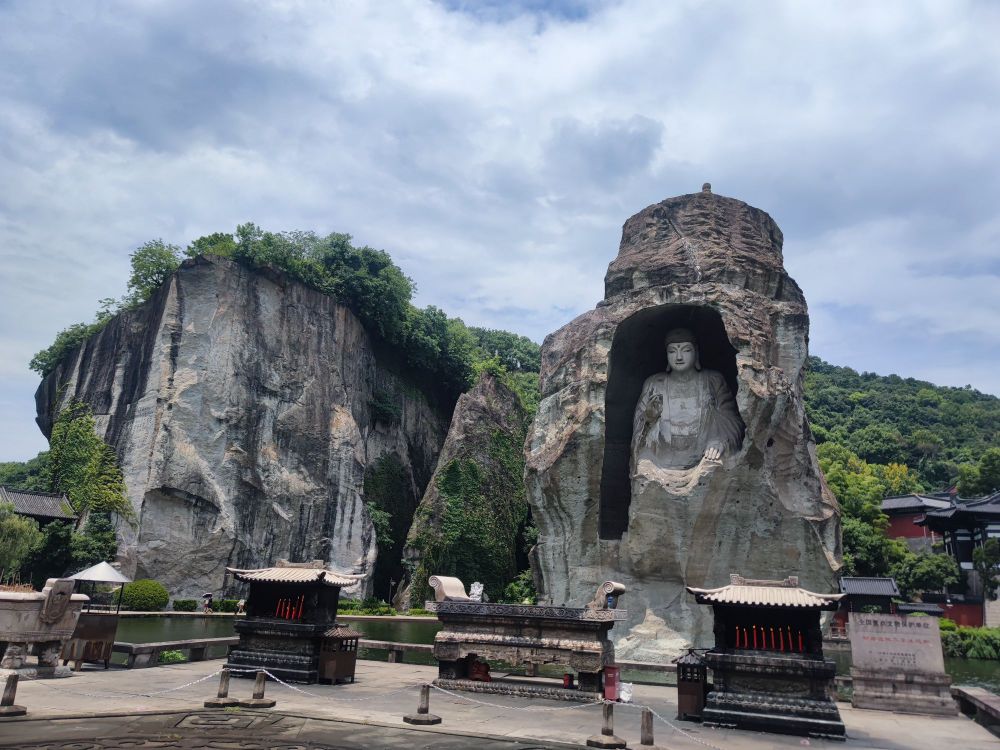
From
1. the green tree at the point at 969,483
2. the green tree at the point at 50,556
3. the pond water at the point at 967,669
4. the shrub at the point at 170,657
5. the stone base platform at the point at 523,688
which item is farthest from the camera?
the green tree at the point at 969,483

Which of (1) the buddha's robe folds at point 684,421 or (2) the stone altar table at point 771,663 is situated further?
(1) the buddha's robe folds at point 684,421

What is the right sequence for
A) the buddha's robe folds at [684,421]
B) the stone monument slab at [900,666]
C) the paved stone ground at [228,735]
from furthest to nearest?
the buddha's robe folds at [684,421], the stone monument slab at [900,666], the paved stone ground at [228,735]

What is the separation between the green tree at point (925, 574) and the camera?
35.9m

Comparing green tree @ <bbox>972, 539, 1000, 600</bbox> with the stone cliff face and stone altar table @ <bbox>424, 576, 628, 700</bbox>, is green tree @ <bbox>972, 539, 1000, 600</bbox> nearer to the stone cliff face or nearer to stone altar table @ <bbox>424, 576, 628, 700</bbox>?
the stone cliff face

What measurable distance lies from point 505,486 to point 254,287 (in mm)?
16299

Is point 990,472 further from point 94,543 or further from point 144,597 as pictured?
point 94,543

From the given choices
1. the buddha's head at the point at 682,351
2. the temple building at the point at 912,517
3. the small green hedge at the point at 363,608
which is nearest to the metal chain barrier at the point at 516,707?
the buddha's head at the point at 682,351

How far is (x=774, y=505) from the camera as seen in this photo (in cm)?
1692

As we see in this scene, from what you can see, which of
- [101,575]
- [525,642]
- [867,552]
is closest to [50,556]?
[101,575]

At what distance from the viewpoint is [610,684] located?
12281 mm

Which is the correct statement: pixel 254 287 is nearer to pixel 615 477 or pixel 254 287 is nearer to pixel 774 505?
pixel 615 477

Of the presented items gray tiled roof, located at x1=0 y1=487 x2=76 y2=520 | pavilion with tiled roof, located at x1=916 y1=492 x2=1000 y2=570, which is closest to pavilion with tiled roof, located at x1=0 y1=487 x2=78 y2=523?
gray tiled roof, located at x1=0 y1=487 x2=76 y2=520

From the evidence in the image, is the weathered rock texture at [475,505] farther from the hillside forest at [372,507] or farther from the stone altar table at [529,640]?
the stone altar table at [529,640]

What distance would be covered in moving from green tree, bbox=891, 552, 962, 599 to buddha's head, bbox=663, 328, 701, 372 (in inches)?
1030
